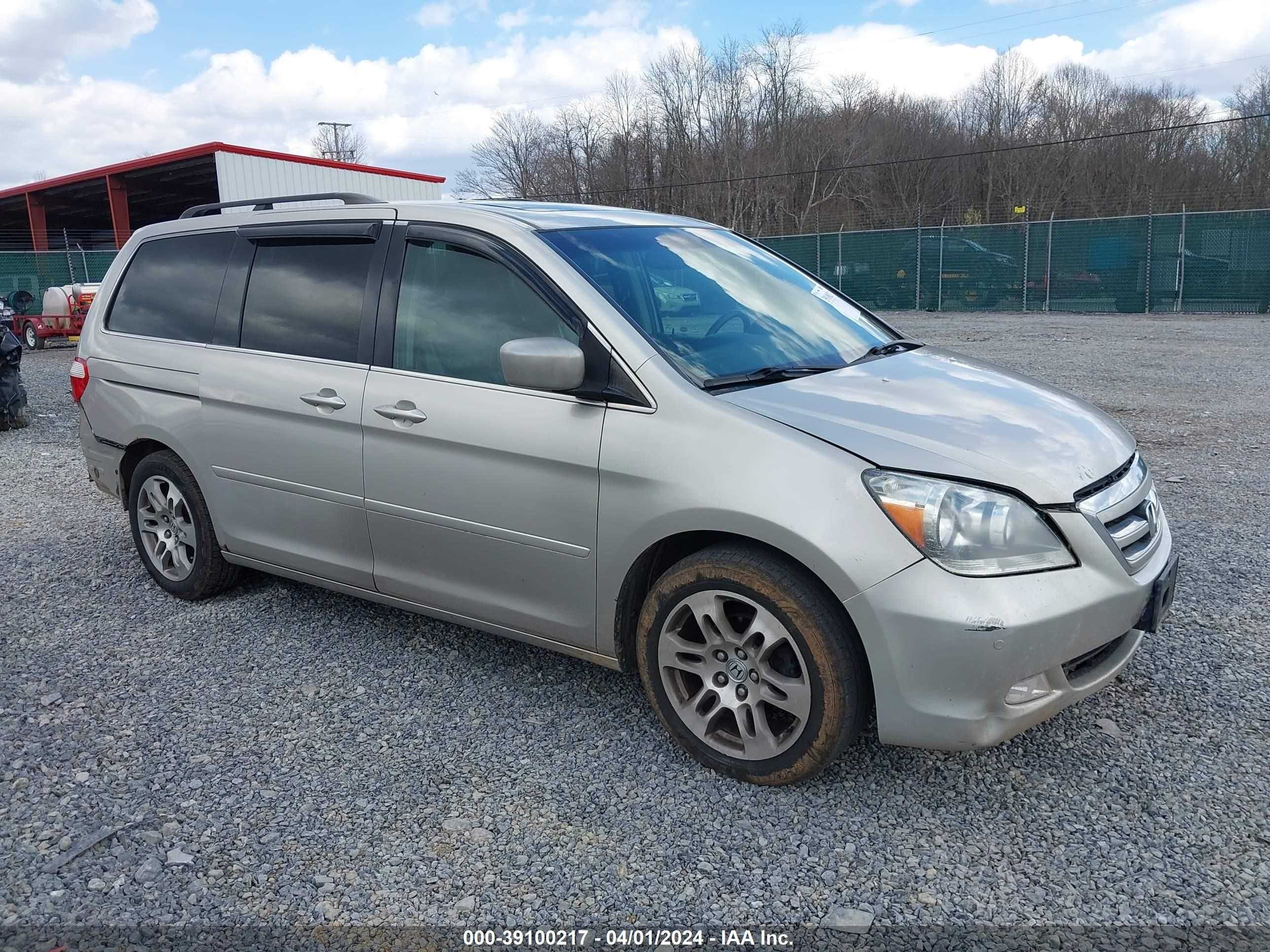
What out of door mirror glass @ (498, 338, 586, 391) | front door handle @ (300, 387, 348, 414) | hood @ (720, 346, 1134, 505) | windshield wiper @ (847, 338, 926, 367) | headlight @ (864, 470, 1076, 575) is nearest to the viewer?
headlight @ (864, 470, 1076, 575)

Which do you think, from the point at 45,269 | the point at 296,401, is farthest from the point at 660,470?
the point at 45,269

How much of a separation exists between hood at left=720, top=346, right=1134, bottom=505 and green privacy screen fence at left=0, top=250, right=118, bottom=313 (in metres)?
29.1

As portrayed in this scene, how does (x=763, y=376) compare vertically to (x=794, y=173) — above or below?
below

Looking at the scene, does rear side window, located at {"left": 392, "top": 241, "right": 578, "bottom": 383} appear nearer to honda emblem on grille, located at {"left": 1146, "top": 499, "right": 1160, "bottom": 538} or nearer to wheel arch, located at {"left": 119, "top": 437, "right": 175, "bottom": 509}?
wheel arch, located at {"left": 119, "top": 437, "right": 175, "bottom": 509}

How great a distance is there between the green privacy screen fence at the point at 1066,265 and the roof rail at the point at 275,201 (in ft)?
54.7

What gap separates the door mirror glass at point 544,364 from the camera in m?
3.20

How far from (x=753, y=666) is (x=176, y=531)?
3157mm

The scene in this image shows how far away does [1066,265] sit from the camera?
23.4 metres

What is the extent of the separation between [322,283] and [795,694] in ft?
8.43

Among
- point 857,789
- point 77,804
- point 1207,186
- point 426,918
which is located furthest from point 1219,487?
point 1207,186

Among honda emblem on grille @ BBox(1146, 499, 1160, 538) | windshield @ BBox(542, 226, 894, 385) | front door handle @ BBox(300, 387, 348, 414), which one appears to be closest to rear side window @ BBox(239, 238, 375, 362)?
front door handle @ BBox(300, 387, 348, 414)

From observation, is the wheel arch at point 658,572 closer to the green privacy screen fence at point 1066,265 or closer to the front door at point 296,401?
the front door at point 296,401

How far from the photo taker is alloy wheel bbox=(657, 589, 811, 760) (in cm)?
298

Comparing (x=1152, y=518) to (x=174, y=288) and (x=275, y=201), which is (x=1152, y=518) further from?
(x=174, y=288)
